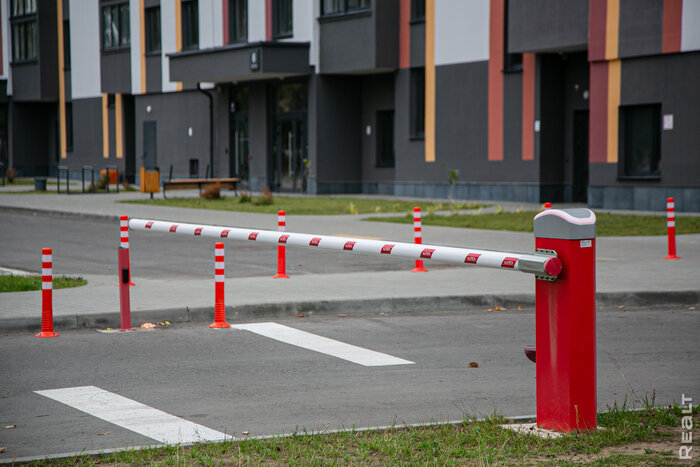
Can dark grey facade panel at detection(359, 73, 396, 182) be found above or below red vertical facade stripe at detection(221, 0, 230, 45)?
below

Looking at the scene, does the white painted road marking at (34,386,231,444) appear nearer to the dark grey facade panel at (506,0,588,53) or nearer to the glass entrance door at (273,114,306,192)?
the dark grey facade panel at (506,0,588,53)

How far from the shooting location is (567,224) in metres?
5.41

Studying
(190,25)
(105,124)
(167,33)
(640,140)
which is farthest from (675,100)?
(105,124)

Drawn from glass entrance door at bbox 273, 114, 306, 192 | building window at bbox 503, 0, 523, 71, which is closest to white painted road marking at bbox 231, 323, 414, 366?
building window at bbox 503, 0, 523, 71

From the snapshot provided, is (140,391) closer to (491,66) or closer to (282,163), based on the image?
(491,66)

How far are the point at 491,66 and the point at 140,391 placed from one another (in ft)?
82.6

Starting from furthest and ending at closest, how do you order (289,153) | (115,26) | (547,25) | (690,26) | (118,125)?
(118,125), (115,26), (289,153), (547,25), (690,26)

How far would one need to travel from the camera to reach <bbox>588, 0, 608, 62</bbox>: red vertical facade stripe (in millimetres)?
25703

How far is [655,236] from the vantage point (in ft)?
62.2

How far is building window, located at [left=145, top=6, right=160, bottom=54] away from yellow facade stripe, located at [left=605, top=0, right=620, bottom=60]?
2450cm

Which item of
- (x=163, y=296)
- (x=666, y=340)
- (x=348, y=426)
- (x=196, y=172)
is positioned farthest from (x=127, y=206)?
(x=348, y=426)

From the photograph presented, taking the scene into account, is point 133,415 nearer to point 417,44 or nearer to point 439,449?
point 439,449

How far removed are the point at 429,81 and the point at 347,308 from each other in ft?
75.2

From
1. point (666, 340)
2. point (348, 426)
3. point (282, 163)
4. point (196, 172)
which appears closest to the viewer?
point (348, 426)
